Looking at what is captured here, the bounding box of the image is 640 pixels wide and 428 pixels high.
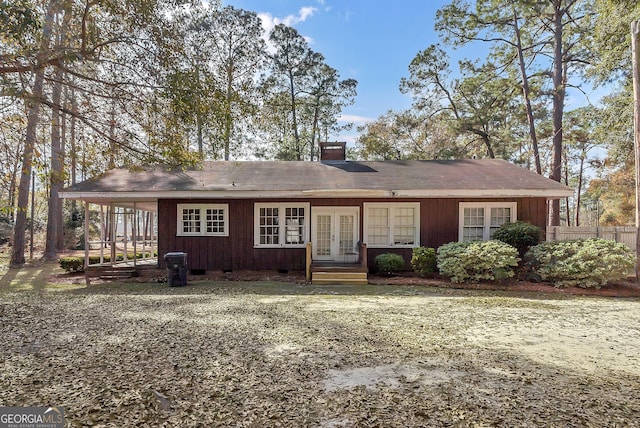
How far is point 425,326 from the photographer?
5773mm

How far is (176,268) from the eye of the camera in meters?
9.83

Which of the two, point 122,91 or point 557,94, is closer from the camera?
point 122,91

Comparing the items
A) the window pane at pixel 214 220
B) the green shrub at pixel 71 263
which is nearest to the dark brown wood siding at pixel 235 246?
the window pane at pixel 214 220

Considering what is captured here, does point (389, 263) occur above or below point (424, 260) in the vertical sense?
below

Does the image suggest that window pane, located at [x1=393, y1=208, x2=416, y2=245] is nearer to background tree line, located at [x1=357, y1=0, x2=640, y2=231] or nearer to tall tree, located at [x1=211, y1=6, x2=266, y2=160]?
Answer: tall tree, located at [x1=211, y1=6, x2=266, y2=160]

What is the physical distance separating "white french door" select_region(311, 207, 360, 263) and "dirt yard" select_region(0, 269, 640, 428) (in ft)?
14.4

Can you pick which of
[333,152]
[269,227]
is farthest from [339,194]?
[333,152]

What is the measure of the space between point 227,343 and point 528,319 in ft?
16.8

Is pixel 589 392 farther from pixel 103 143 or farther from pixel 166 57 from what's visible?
pixel 103 143

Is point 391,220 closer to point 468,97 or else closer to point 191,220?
point 191,220

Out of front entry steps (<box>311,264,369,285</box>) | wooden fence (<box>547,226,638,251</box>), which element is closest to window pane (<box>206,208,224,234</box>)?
front entry steps (<box>311,264,369,285</box>)

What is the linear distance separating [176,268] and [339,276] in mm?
4526

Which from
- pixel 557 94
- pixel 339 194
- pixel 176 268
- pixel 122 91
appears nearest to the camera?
pixel 122 91

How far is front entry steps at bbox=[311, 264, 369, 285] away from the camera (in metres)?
10.2
